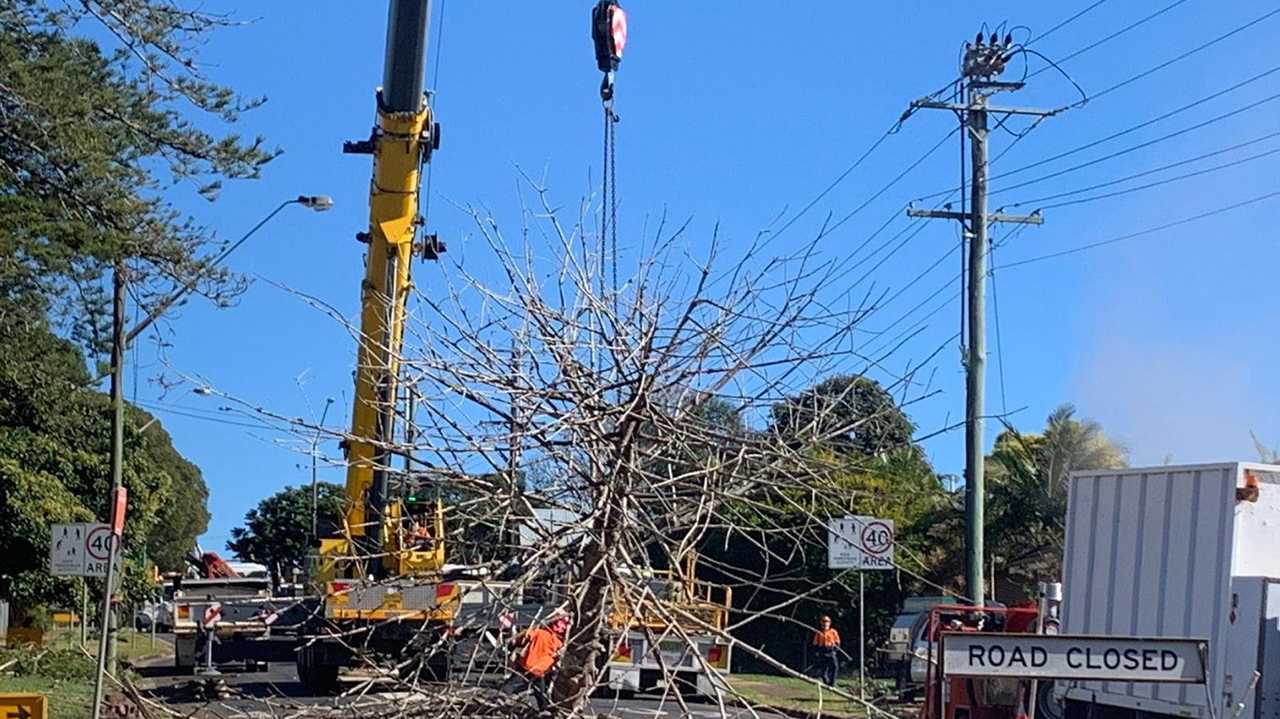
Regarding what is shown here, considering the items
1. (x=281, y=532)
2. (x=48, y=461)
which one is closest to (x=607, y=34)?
(x=281, y=532)

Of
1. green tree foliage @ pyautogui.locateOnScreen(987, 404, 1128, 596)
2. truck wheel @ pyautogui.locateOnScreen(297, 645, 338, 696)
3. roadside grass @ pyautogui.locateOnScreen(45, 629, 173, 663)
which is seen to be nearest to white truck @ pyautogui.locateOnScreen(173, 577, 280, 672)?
truck wheel @ pyautogui.locateOnScreen(297, 645, 338, 696)

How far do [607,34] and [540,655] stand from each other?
8.37 meters

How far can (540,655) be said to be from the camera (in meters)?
6.44

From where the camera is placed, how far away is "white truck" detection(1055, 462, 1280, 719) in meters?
12.1

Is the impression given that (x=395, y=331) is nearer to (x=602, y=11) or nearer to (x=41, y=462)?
(x=602, y=11)

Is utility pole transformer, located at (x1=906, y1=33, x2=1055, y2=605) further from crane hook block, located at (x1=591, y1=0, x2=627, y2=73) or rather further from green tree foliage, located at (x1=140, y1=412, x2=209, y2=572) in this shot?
green tree foliage, located at (x1=140, y1=412, x2=209, y2=572)

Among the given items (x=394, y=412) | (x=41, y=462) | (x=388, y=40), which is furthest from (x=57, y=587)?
(x=394, y=412)

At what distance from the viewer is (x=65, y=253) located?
1916 centimetres

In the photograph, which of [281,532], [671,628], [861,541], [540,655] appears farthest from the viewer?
[281,532]

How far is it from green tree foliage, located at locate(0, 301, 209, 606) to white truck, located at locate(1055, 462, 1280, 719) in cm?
1384

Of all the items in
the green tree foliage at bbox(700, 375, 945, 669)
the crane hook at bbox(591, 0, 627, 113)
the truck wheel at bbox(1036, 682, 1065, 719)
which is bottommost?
the truck wheel at bbox(1036, 682, 1065, 719)

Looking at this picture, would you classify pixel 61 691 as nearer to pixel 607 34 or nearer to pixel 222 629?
pixel 222 629

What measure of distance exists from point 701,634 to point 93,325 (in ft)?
65.4

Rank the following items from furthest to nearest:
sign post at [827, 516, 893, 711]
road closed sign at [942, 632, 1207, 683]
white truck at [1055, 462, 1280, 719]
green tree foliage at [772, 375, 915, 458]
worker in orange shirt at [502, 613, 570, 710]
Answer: white truck at [1055, 462, 1280, 719], road closed sign at [942, 632, 1207, 683], sign post at [827, 516, 893, 711], worker in orange shirt at [502, 613, 570, 710], green tree foliage at [772, 375, 915, 458]
